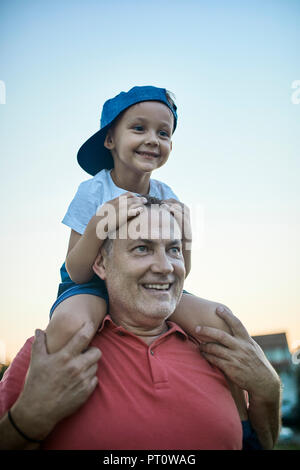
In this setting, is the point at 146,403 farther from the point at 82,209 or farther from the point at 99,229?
the point at 82,209

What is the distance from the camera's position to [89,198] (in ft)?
10.7

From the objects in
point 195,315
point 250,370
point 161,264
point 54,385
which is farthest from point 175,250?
point 54,385

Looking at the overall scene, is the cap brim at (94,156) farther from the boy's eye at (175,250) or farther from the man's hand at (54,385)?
the man's hand at (54,385)

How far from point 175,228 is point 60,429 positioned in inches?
60.5

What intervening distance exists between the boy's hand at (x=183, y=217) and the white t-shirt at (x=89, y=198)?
568 mm

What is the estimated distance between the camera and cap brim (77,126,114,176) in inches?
148

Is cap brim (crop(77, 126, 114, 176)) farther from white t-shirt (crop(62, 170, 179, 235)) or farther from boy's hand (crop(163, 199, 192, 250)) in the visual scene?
boy's hand (crop(163, 199, 192, 250))

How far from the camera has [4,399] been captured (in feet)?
7.37

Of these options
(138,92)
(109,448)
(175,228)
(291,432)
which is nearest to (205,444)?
(109,448)

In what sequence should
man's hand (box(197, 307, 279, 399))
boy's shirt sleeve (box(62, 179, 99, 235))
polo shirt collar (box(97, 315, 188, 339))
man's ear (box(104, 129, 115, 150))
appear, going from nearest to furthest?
man's hand (box(197, 307, 279, 399)) < polo shirt collar (box(97, 315, 188, 339)) < boy's shirt sleeve (box(62, 179, 99, 235)) < man's ear (box(104, 129, 115, 150))

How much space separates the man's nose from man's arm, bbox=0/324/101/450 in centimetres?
62

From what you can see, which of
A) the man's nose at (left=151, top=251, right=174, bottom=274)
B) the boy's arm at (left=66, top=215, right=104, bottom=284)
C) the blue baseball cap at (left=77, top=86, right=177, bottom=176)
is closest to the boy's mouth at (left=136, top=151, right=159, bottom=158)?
the blue baseball cap at (left=77, top=86, right=177, bottom=176)

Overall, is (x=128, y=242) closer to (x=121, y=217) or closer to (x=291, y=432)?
(x=121, y=217)

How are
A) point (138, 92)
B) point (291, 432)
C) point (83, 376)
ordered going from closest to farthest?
1. point (83, 376)
2. point (138, 92)
3. point (291, 432)
